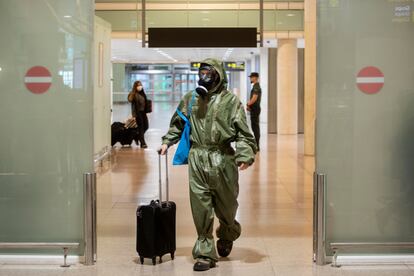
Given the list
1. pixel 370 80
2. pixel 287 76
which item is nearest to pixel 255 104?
pixel 287 76

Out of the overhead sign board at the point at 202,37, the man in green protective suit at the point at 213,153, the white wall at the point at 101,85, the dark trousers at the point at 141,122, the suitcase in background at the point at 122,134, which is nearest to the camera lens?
the man in green protective suit at the point at 213,153

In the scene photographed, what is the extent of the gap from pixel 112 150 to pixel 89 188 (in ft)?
38.6

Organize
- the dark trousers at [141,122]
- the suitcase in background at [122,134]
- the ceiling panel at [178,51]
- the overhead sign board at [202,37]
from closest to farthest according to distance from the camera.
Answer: the overhead sign board at [202,37] → the dark trousers at [141,122] → the suitcase in background at [122,134] → the ceiling panel at [178,51]

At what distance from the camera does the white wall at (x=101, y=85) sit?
47.8 ft

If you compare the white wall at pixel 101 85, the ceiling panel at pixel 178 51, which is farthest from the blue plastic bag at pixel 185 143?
the ceiling panel at pixel 178 51

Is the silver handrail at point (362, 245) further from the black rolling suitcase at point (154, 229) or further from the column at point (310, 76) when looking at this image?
the column at point (310, 76)

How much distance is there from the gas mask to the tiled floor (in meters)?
1.63

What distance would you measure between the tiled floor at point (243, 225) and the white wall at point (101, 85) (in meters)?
0.82

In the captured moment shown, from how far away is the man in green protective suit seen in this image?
5.92 metres

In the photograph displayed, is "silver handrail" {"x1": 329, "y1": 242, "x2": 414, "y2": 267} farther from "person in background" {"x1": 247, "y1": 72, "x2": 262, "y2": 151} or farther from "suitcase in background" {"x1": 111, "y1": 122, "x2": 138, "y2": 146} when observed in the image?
"suitcase in background" {"x1": 111, "y1": 122, "x2": 138, "y2": 146}

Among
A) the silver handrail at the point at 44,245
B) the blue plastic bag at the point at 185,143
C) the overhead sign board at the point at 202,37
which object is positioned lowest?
the silver handrail at the point at 44,245

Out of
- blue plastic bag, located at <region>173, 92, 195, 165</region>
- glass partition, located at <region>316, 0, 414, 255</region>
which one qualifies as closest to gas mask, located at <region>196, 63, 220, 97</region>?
blue plastic bag, located at <region>173, 92, 195, 165</region>

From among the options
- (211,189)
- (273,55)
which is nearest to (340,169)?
(211,189)

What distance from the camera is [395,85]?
6.20 metres
